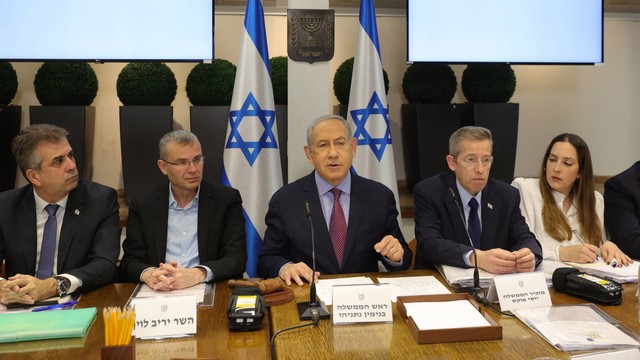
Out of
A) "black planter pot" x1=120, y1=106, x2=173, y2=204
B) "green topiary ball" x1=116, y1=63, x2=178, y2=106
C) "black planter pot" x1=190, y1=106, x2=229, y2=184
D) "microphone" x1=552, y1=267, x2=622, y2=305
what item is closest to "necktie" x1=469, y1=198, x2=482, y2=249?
"microphone" x1=552, y1=267, x2=622, y2=305

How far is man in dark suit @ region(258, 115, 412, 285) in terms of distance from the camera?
247cm

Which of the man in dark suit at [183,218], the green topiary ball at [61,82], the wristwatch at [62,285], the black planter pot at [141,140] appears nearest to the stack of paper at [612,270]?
the man in dark suit at [183,218]

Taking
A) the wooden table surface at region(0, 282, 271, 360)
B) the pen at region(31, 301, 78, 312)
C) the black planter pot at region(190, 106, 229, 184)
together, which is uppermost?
the black planter pot at region(190, 106, 229, 184)

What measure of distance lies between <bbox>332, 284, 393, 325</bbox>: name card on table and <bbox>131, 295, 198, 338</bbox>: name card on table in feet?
1.37

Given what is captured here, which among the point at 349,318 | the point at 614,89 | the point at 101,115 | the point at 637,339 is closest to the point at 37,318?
the point at 349,318

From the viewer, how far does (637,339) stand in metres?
1.53

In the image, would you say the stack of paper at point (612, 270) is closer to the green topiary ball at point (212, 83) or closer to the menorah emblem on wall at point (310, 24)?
the menorah emblem on wall at point (310, 24)

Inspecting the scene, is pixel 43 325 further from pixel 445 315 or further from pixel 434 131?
pixel 434 131

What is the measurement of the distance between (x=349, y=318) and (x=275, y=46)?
317 centimetres

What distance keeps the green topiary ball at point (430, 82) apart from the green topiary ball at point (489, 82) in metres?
0.14

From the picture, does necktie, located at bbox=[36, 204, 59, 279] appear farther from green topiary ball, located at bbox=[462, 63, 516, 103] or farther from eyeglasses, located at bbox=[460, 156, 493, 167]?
green topiary ball, located at bbox=[462, 63, 516, 103]

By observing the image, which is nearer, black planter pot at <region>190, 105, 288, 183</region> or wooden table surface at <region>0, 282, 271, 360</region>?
wooden table surface at <region>0, 282, 271, 360</region>

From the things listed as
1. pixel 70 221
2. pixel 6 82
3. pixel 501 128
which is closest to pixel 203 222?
pixel 70 221

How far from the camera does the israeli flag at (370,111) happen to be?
364cm
